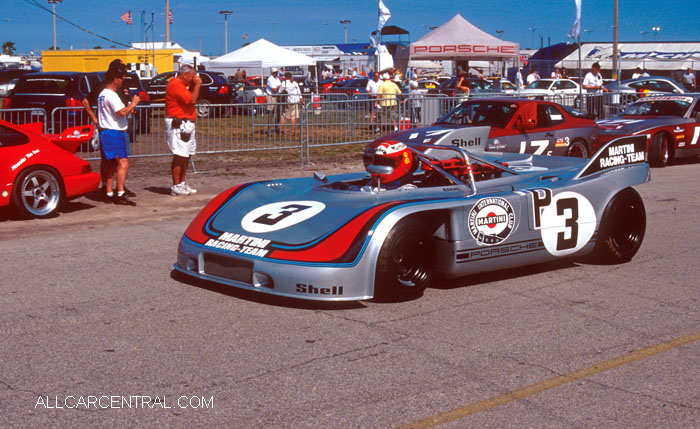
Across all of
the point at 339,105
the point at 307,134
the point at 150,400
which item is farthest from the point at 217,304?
the point at 339,105

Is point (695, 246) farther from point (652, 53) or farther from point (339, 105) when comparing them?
point (652, 53)

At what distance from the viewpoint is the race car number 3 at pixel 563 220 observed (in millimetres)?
6715

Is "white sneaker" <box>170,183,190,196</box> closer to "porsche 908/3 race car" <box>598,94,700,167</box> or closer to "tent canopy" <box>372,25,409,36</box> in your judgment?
"porsche 908/3 race car" <box>598,94,700,167</box>

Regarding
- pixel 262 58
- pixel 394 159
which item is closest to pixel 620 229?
pixel 394 159

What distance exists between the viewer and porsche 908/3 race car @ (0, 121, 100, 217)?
930 cm

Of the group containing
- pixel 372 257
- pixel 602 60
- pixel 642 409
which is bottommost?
pixel 642 409

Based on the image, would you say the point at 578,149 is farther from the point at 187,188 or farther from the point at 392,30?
the point at 392,30

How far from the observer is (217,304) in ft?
19.5

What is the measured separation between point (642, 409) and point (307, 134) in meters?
11.4

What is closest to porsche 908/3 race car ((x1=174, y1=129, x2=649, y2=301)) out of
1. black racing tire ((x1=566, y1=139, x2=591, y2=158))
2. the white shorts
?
the white shorts

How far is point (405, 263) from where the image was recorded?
19.8 ft

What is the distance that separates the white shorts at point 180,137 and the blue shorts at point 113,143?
0.72 m

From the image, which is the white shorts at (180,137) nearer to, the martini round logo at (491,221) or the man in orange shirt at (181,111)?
the man in orange shirt at (181,111)

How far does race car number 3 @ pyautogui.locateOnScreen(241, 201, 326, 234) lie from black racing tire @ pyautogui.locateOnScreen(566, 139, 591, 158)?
352 inches
